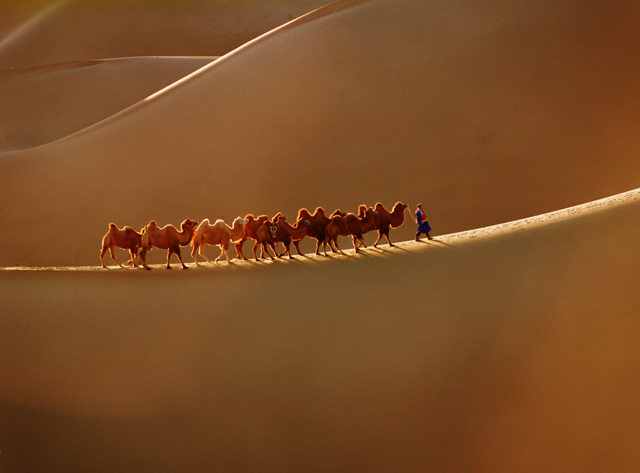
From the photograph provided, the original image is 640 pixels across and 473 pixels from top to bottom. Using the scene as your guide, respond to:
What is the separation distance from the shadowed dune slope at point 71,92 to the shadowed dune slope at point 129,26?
12.3 meters

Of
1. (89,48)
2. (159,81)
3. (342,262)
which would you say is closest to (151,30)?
(89,48)

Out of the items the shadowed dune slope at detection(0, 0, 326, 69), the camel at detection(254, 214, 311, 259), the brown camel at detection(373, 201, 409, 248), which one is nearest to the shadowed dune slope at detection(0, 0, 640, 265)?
the brown camel at detection(373, 201, 409, 248)

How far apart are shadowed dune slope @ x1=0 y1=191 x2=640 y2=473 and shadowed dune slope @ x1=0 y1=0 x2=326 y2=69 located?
45252 mm

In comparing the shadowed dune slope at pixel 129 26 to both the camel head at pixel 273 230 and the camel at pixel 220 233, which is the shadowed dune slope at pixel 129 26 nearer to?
the camel at pixel 220 233

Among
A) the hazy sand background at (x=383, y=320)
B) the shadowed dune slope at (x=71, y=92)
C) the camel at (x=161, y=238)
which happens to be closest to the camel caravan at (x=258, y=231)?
the camel at (x=161, y=238)

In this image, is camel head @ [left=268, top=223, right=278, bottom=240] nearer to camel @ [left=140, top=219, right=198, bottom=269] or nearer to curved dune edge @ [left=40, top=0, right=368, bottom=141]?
camel @ [left=140, top=219, right=198, bottom=269]

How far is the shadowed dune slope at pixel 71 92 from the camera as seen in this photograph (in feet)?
112

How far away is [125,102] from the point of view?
3612cm

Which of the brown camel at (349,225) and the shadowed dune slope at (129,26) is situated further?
the shadowed dune slope at (129,26)

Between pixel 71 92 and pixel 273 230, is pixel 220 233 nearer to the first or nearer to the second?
pixel 273 230

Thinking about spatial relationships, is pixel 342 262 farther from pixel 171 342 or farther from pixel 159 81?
pixel 159 81

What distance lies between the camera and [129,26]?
2162 inches

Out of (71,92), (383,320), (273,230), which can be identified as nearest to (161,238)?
(273,230)

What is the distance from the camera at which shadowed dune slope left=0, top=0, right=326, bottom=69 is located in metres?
51.2
